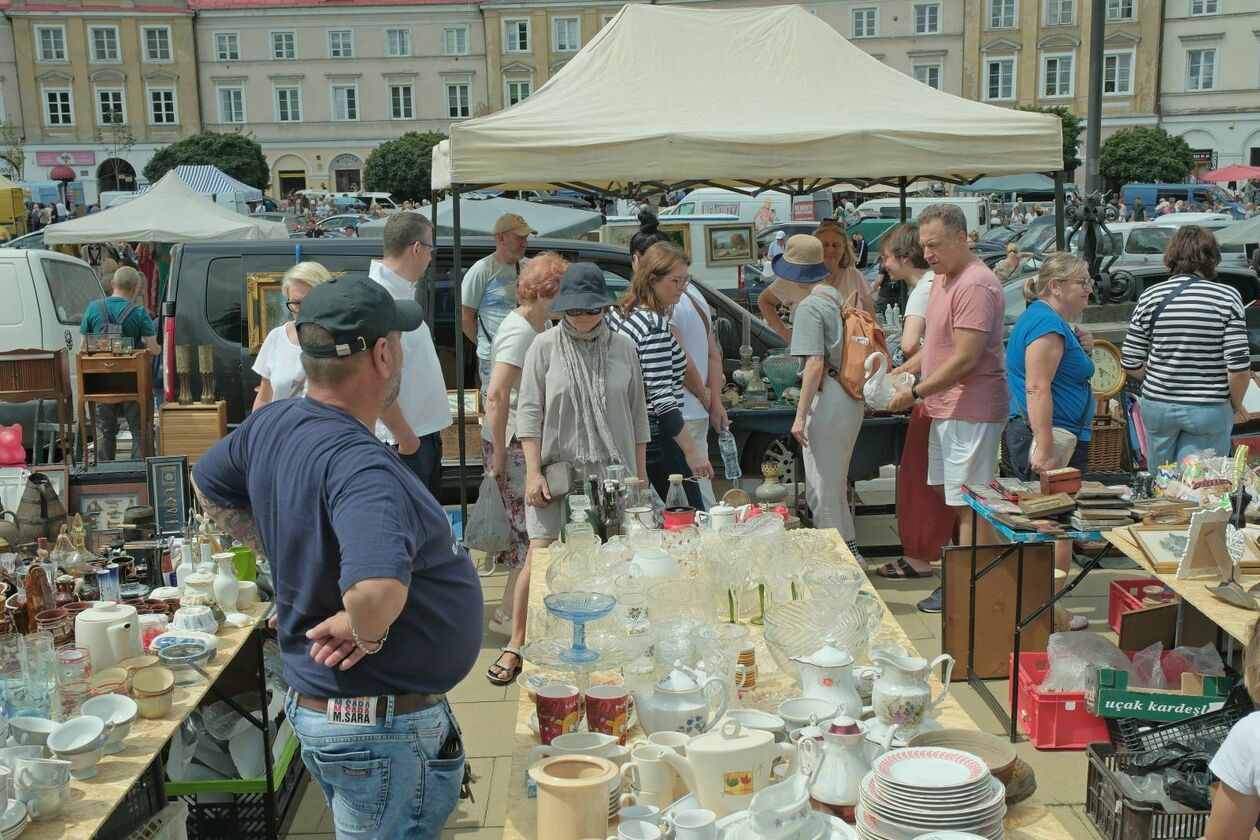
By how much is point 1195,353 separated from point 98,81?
60.1m

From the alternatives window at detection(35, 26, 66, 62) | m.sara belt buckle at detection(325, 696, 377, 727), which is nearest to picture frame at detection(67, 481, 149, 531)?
m.sara belt buckle at detection(325, 696, 377, 727)

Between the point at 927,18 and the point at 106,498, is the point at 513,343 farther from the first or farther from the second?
the point at 927,18

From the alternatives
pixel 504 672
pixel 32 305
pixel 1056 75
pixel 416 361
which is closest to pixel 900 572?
pixel 504 672

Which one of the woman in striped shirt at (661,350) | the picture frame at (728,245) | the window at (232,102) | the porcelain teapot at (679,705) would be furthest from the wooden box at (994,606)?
the window at (232,102)

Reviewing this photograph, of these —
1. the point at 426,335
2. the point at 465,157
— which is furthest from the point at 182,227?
the point at 426,335

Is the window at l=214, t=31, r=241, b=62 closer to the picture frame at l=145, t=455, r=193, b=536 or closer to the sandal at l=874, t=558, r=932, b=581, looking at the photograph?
the sandal at l=874, t=558, r=932, b=581

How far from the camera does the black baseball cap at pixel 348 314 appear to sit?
2107 millimetres

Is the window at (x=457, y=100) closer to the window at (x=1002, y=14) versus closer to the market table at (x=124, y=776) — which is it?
the window at (x=1002, y=14)

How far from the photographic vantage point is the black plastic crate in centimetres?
314

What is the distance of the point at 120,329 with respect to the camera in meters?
8.70

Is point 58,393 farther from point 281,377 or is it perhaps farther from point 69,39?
point 69,39

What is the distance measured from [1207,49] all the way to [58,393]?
5365cm

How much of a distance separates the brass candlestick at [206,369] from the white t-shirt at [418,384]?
2.49m

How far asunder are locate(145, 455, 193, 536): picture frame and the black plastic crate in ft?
11.0
